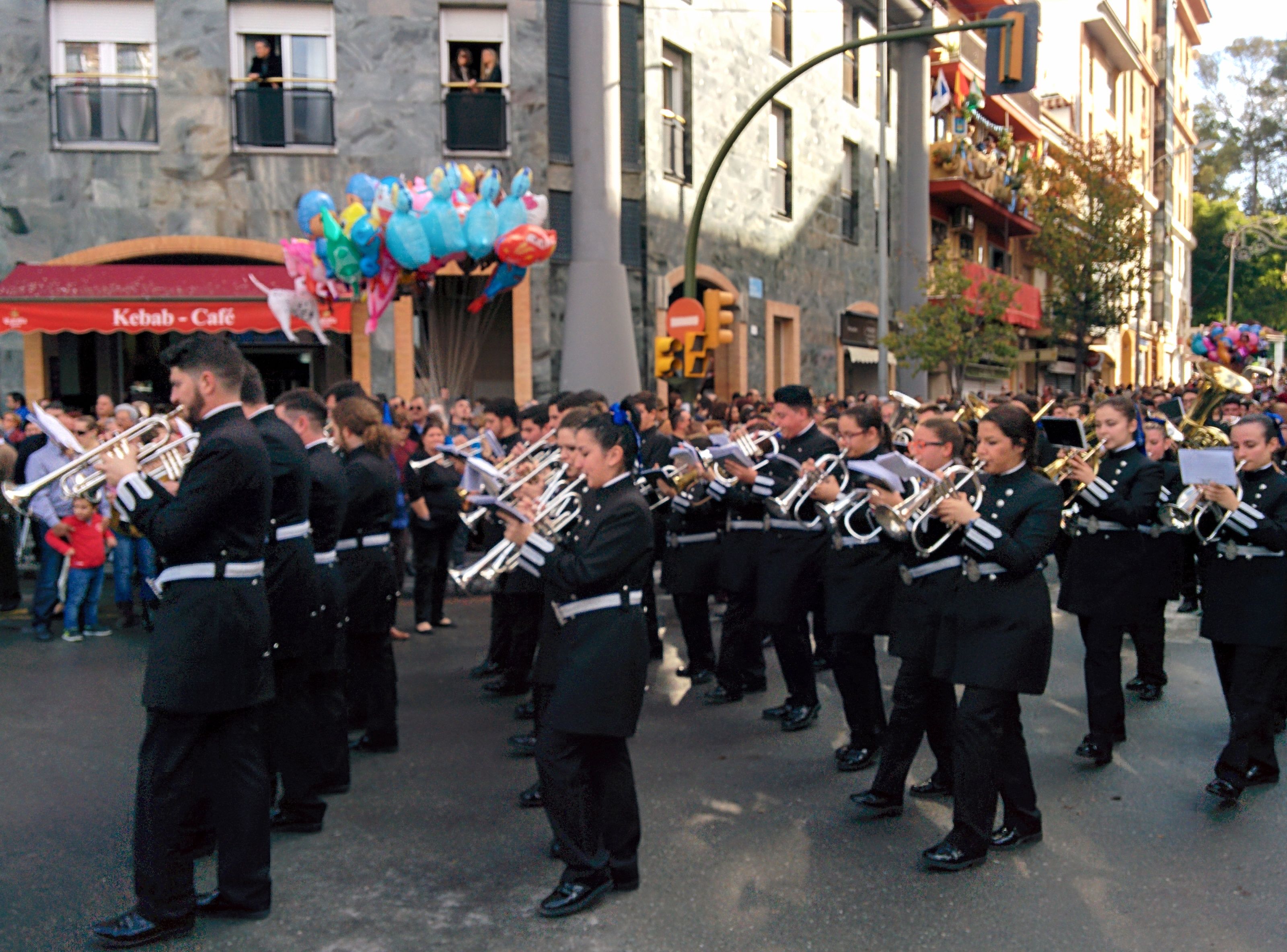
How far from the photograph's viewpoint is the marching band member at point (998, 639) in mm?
5148

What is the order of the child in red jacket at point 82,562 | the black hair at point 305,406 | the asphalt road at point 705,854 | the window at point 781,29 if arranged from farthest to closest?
the window at point 781,29
the child in red jacket at point 82,562
the black hair at point 305,406
the asphalt road at point 705,854

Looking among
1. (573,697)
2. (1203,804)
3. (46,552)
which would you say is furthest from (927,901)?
(46,552)

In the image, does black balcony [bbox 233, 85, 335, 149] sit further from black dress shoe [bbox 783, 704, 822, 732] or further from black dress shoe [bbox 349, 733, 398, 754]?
black dress shoe [bbox 783, 704, 822, 732]

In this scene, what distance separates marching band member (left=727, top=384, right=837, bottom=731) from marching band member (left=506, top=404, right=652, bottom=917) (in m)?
2.39

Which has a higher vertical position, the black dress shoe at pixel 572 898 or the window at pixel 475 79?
the window at pixel 475 79

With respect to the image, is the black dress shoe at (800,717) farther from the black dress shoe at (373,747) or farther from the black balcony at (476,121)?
the black balcony at (476,121)

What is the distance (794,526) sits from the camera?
736 cm

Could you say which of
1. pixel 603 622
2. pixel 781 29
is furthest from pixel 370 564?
pixel 781 29

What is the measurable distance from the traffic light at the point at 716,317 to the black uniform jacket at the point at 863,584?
7590mm

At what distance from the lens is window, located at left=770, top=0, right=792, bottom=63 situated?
2494 cm

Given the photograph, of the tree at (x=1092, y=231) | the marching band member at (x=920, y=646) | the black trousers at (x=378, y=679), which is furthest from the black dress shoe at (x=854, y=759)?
the tree at (x=1092, y=231)

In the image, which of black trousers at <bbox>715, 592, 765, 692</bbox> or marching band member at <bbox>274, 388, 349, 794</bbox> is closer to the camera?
marching band member at <bbox>274, 388, 349, 794</bbox>

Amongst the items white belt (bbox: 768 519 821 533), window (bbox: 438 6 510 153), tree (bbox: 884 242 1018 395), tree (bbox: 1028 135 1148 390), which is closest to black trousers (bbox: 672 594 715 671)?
white belt (bbox: 768 519 821 533)

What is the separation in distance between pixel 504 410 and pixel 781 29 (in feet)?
60.6
